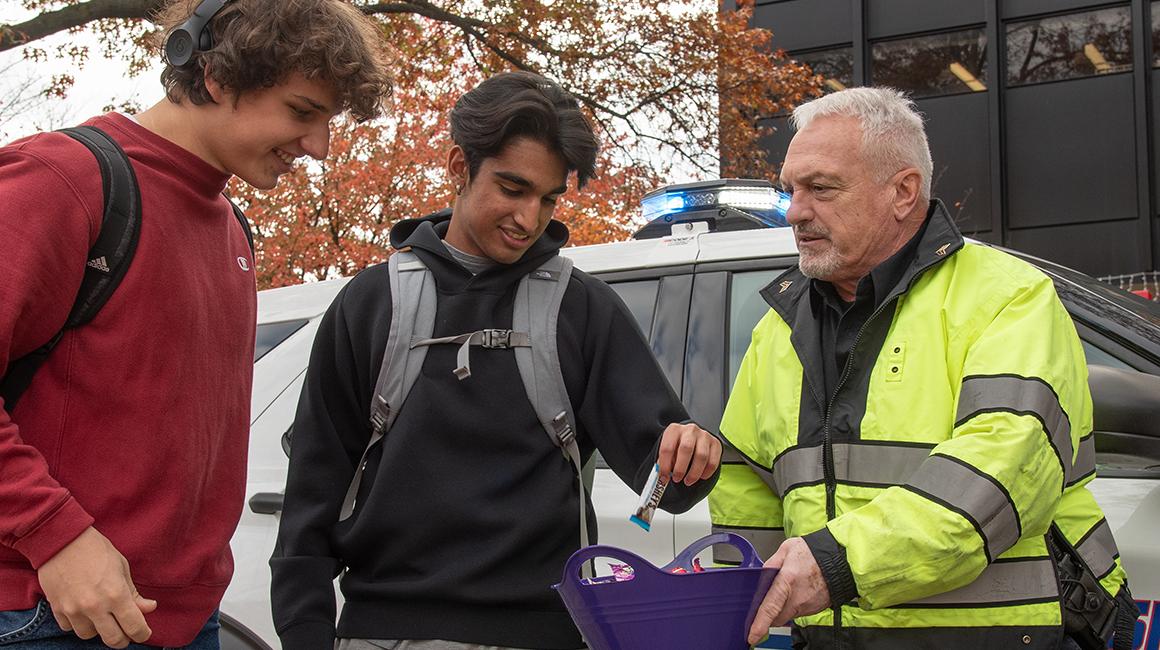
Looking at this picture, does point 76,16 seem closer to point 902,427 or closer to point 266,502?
point 266,502

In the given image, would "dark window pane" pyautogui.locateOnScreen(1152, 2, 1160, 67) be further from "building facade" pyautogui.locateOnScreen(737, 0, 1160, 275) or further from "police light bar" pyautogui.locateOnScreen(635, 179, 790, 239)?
"police light bar" pyautogui.locateOnScreen(635, 179, 790, 239)

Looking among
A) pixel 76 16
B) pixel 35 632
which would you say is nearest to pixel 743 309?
pixel 35 632

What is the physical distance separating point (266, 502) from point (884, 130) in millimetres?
2071

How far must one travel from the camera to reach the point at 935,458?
2.03 metres

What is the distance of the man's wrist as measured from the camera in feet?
6.39

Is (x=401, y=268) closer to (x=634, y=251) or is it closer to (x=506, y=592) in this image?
(x=506, y=592)

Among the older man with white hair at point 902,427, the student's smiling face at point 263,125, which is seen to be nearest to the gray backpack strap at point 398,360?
the student's smiling face at point 263,125

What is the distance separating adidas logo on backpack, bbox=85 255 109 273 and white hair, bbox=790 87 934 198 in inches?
57.8

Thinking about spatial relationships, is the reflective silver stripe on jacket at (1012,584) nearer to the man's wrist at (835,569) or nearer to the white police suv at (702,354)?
the man's wrist at (835,569)

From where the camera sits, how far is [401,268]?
2.32 metres

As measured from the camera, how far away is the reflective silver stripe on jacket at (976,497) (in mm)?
1967

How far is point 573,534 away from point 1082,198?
53.4ft

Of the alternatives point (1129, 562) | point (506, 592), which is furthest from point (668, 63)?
point (506, 592)

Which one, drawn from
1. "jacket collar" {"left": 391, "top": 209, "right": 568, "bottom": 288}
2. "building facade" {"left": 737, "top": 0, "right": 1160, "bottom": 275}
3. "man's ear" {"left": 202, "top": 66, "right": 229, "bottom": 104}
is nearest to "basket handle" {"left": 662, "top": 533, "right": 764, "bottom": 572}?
"jacket collar" {"left": 391, "top": 209, "right": 568, "bottom": 288}
